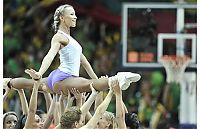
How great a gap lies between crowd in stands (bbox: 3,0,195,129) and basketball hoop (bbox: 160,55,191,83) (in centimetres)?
105

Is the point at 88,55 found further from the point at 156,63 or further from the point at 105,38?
the point at 156,63

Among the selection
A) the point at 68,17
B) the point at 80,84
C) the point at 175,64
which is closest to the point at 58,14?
the point at 68,17

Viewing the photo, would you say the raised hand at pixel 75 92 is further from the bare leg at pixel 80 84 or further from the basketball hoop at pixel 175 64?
the basketball hoop at pixel 175 64

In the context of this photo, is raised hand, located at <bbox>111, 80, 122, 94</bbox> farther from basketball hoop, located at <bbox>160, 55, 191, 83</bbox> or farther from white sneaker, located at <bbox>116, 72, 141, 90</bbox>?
basketball hoop, located at <bbox>160, 55, 191, 83</bbox>

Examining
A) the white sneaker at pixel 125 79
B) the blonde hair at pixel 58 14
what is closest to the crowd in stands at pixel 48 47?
the blonde hair at pixel 58 14

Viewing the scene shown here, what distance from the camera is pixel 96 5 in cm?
1916

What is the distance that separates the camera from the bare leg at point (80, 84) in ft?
23.2

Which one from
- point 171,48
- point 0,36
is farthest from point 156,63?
point 0,36

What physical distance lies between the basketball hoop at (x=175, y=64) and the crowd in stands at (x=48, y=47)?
1047 mm

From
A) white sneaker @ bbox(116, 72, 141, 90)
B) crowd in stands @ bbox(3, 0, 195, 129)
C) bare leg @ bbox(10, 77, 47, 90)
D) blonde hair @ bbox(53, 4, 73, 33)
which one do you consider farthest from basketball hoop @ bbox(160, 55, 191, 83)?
white sneaker @ bbox(116, 72, 141, 90)

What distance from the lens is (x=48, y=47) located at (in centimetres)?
1692

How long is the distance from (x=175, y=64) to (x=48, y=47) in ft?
14.0

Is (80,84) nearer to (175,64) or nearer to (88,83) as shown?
(88,83)

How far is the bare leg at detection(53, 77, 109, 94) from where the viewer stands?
709 centimetres
